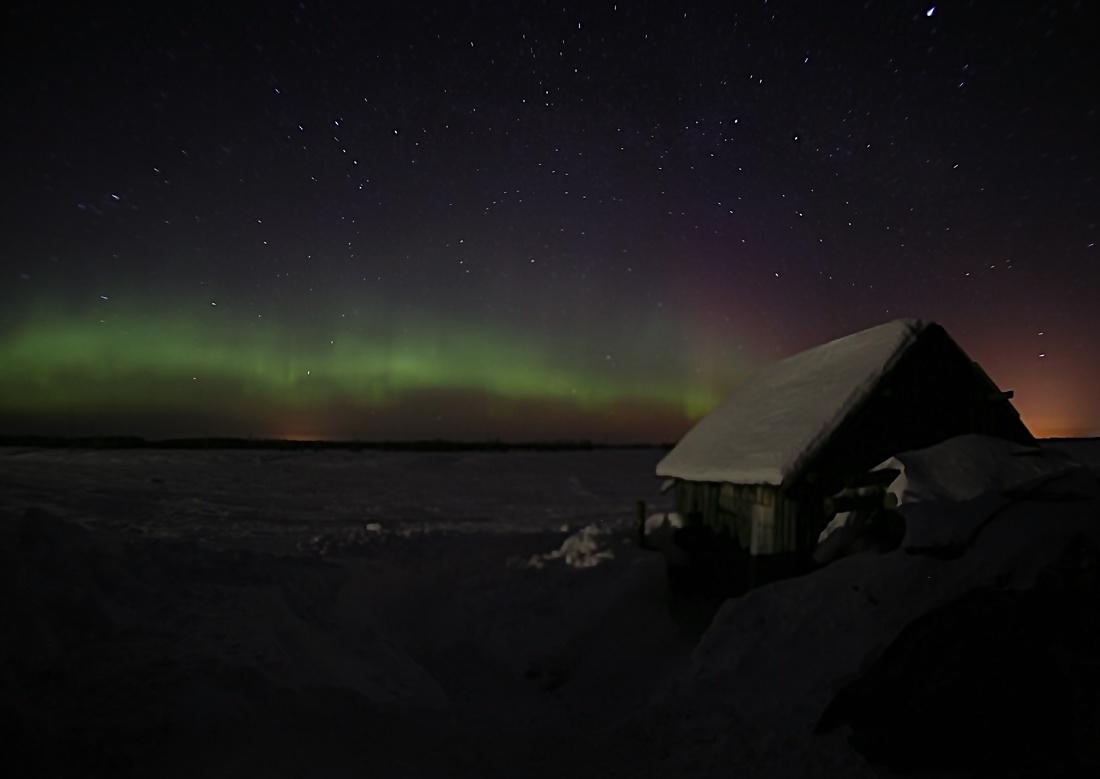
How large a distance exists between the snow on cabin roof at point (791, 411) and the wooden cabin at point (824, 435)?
30 millimetres

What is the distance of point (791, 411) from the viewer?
11.5 metres

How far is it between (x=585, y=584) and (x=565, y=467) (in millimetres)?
38318

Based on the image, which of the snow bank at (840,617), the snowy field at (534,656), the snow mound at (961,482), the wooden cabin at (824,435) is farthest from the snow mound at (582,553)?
the snow mound at (961,482)

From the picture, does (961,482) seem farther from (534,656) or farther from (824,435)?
(534,656)

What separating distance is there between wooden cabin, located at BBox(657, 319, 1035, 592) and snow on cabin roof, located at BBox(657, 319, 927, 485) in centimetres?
3

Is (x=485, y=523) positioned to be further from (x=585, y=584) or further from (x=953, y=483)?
(x=953, y=483)

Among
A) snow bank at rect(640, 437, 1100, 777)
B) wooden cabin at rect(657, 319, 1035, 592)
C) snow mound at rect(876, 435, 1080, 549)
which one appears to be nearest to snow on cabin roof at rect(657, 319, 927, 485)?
wooden cabin at rect(657, 319, 1035, 592)

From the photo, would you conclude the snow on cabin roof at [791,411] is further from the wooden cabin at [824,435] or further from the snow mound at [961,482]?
the snow mound at [961,482]

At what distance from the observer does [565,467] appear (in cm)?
5081

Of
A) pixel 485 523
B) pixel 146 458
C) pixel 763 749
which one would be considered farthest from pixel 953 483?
pixel 146 458

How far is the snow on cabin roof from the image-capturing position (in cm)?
1008

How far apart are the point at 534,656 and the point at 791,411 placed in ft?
21.9

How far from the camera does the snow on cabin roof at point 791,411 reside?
1008 centimetres

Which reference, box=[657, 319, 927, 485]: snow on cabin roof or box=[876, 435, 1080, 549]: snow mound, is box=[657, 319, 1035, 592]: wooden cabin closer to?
box=[657, 319, 927, 485]: snow on cabin roof
